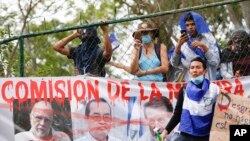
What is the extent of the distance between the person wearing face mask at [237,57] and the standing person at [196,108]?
654 millimetres

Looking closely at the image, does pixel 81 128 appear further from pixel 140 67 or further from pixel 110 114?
pixel 140 67

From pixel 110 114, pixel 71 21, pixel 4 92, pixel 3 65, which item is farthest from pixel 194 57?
pixel 71 21

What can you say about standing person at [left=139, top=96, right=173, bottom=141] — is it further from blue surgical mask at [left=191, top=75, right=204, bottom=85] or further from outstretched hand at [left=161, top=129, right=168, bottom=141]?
blue surgical mask at [left=191, top=75, right=204, bottom=85]

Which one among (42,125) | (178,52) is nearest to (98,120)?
(42,125)

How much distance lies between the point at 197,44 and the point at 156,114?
808 millimetres

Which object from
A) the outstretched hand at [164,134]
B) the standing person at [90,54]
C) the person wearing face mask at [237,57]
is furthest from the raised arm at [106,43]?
the person wearing face mask at [237,57]

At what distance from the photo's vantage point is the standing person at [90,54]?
689 centimetres

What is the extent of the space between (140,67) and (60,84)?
2.69 feet

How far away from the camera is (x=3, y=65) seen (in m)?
8.81

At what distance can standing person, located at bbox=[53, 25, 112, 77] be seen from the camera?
6887 millimetres

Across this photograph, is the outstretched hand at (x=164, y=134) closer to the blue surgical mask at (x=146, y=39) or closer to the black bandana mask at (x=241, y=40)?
the blue surgical mask at (x=146, y=39)

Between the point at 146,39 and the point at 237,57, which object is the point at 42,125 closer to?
the point at 146,39

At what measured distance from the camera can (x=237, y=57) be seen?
6.95 m

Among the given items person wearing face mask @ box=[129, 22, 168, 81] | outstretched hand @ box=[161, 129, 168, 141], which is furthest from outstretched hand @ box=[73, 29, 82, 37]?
outstretched hand @ box=[161, 129, 168, 141]
